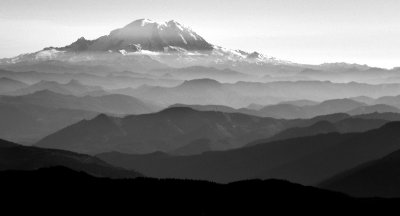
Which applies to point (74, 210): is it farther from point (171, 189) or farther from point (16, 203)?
point (171, 189)

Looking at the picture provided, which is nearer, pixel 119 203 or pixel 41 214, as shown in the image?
pixel 41 214

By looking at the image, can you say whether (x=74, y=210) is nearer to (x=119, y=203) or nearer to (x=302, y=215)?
(x=119, y=203)

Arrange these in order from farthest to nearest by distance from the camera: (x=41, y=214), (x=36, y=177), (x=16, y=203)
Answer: (x=36, y=177), (x=16, y=203), (x=41, y=214)

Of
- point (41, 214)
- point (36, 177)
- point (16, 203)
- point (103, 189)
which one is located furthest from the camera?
point (36, 177)

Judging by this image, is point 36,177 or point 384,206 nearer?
point 384,206

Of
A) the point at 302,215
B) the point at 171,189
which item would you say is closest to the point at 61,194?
the point at 171,189

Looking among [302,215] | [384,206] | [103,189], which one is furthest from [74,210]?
[384,206]
